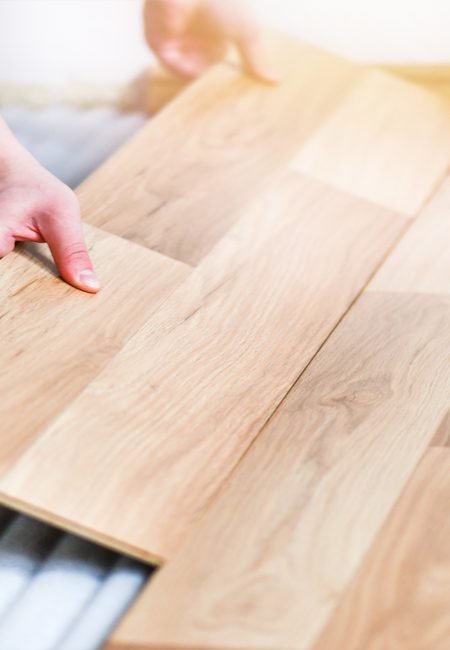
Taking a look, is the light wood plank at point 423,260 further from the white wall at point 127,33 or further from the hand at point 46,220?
the white wall at point 127,33

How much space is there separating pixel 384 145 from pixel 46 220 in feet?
1.80

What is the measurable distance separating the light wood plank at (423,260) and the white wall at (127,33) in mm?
527

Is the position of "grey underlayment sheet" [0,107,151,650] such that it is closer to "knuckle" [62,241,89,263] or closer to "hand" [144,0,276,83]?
"knuckle" [62,241,89,263]

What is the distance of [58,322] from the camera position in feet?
2.87

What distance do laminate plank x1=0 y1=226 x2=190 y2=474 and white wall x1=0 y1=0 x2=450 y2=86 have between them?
2.09 feet

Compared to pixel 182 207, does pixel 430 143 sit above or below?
below

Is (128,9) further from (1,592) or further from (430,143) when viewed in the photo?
(1,592)

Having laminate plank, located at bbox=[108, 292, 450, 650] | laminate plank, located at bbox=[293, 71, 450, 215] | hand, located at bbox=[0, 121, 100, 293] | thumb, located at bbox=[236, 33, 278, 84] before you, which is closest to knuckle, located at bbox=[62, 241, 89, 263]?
hand, located at bbox=[0, 121, 100, 293]

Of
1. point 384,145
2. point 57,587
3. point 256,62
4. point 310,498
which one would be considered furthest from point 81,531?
point 256,62

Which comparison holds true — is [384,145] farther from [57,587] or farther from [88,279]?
[57,587]

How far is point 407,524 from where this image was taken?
0.71 m

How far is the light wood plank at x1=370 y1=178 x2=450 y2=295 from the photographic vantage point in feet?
3.30

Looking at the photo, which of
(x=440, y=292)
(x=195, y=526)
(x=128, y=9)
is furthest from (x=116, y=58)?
(x=195, y=526)

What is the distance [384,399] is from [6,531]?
36cm
